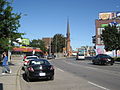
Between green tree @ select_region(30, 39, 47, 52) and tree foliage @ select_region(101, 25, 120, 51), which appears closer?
tree foliage @ select_region(101, 25, 120, 51)

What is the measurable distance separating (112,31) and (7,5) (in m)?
30.4

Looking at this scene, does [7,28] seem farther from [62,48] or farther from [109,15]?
[62,48]

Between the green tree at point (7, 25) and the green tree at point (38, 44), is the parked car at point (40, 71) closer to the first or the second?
the green tree at point (7, 25)

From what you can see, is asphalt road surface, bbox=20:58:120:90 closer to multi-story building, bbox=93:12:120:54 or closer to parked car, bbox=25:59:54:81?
parked car, bbox=25:59:54:81

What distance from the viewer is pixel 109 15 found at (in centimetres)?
9031

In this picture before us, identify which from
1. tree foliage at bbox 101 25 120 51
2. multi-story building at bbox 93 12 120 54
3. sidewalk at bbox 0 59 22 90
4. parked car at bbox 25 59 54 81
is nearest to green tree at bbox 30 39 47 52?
multi-story building at bbox 93 12 120 54

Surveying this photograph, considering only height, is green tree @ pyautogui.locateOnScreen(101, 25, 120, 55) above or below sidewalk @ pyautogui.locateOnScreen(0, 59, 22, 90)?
above

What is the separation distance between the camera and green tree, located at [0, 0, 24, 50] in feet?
76.2

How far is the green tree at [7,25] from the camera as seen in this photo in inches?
915

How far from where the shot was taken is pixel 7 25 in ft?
77.7

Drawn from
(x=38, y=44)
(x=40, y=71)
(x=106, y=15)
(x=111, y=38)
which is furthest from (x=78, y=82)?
(x=38, y=44)

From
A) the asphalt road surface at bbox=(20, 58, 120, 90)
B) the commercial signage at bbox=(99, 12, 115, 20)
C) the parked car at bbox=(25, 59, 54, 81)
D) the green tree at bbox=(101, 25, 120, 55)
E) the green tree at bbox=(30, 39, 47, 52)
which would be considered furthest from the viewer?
the green tree at bbox=(30, 39, 47, 52)

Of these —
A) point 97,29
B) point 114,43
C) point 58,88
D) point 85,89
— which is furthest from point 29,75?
point 97,29

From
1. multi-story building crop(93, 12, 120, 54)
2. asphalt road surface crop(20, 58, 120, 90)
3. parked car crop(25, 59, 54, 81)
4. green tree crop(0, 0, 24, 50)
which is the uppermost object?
multi-story building crop(93, 12, 120, 54)
